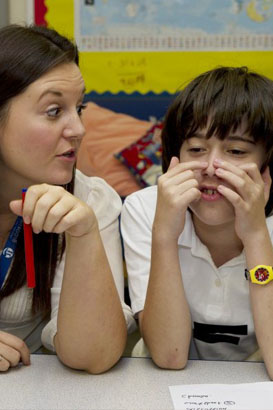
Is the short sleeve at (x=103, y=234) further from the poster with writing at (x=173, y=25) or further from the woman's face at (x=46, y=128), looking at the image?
the poster with writing at (x=173, y=25)

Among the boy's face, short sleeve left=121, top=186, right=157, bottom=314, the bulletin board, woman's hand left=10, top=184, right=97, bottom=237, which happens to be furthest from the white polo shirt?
the bulletin board

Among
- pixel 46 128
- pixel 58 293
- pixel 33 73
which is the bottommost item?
pixel 58 293

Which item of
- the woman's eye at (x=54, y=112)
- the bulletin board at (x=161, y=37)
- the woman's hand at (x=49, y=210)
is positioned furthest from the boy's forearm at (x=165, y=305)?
the bulletin board at (x=161, y=37)

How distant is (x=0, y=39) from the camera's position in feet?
3.86

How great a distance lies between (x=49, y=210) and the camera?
0.91 m

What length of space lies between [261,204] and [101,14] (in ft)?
4.68

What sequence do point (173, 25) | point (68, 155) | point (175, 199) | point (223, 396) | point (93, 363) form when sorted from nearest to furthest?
point (223, 396)
point (93, 363)
point (175, 199)
point (68, 155)
point (173, 25)

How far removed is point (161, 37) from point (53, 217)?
4.94 ft

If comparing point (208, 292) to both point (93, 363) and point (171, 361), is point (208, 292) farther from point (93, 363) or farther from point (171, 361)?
point (93, 363)

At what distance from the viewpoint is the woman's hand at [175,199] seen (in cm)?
109

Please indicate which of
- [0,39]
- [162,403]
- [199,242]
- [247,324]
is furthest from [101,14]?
[162,403]

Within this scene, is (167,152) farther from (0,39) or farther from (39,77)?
(0,39)

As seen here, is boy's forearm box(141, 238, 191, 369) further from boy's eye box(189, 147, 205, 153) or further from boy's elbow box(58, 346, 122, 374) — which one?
boy's eye box(189, 147, 205, 153)

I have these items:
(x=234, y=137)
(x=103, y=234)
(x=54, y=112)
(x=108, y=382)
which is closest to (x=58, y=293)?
(x=103, y=234)
